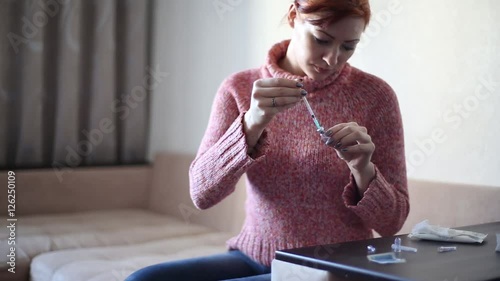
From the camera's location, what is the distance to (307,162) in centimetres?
137

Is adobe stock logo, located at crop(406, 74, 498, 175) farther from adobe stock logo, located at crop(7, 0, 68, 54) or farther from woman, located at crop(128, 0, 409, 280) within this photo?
adobe stock logo, located at crop(7, 0, 68, 54)

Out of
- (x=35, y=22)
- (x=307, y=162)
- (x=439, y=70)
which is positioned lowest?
(x=307, y=162)

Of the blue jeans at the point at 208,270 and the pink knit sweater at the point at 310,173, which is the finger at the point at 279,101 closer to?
the pink knit sweater at the point at 310,173

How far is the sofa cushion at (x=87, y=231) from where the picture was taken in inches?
77.7

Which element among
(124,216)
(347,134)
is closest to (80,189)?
(124,216)

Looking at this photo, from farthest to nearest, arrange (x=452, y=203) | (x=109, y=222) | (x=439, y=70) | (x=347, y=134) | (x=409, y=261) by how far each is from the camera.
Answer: (x=109, y=222), (x=439, y=70), (x=452, y=203), (x=347, y=134), (x=409, y=261)

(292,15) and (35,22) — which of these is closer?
(292,15)

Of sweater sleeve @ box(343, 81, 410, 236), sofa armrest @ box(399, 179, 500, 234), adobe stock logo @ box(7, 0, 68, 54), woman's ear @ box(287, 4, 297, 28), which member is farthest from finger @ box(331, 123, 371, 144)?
adobe stock logo @ box(7, 0, 68, 54)

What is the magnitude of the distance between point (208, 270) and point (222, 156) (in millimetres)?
262

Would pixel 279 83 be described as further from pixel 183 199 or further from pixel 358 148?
pixel 183 199

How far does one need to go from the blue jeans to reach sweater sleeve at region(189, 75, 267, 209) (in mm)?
131

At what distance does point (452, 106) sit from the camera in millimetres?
1629

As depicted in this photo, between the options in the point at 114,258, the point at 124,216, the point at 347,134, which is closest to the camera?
the point at 347,134

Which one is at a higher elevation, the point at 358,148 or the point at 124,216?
the point at 358,148
